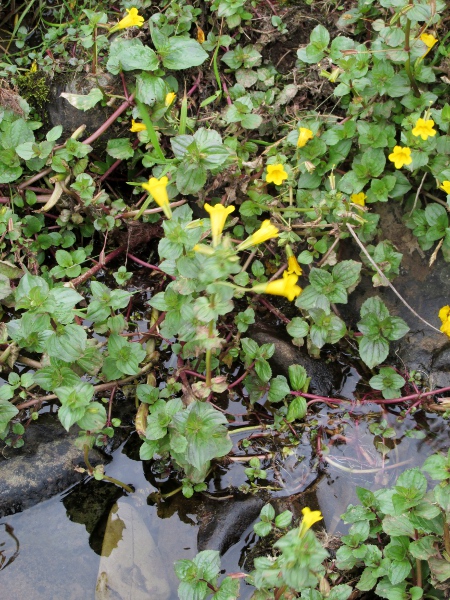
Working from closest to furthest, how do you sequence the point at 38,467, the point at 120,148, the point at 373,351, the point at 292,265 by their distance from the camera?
the point at 38,467 → the point at 373,351 → the point at 292,265 → the point at 120,148

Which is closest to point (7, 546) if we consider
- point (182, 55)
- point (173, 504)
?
point (173, 504)

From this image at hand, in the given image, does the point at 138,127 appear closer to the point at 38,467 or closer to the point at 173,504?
the point at 38,467

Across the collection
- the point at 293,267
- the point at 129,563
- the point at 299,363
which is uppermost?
the point at 293,267

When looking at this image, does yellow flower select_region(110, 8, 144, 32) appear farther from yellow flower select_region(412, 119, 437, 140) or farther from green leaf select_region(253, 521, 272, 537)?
green leaf select_region(253, 521, 272, 537)

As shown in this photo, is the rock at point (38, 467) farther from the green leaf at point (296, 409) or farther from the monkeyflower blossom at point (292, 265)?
the monkeyflower blossom at point (292, 265)

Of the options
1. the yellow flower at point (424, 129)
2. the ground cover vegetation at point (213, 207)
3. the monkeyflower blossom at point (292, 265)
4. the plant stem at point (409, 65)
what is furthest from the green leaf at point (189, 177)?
the plant stem at point (409, 65)
